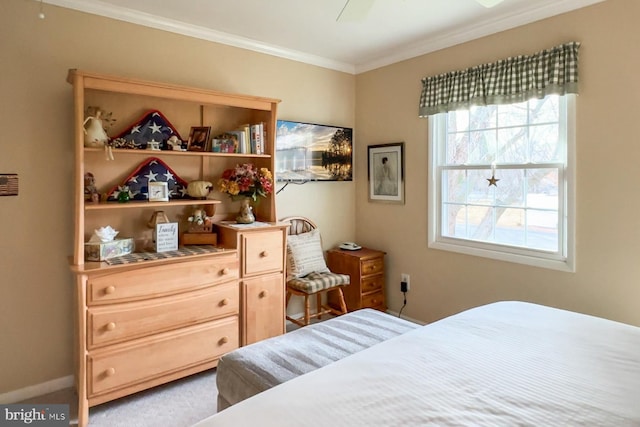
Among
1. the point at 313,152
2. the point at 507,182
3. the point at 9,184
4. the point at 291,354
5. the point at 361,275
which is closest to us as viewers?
the point at 291,354

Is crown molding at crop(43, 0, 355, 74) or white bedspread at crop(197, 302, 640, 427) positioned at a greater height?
crown molding at crop(43, 0, 355, 74)

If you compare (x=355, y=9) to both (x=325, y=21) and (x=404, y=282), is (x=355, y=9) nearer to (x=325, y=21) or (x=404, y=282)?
(x=325, y=21)

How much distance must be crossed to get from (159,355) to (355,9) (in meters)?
2.28

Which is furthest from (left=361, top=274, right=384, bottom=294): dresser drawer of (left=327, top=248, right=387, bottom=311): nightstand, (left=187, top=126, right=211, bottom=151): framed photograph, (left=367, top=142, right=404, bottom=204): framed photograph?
(left=187, top=126, right=211, bottom=151): framed photograph

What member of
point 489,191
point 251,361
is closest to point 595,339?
point 251,361

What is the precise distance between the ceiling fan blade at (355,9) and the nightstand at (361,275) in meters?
2.15

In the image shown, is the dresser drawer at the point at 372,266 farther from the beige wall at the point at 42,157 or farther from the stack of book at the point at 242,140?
the beige wall at the point at 42,157

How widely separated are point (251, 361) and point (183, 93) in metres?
1.82

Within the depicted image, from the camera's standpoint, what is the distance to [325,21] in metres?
2.91

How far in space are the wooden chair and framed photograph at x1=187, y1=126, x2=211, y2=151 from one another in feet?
3.46

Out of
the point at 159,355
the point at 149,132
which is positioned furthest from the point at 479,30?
the point at 159,355

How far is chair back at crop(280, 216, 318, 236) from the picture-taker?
12.0 ft

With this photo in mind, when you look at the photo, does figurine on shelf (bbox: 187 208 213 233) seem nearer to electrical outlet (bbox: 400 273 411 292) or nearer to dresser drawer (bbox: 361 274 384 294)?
dresser drawer (bbox: 361 274 384 294)

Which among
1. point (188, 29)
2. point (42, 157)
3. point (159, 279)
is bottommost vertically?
point (159, 279)
